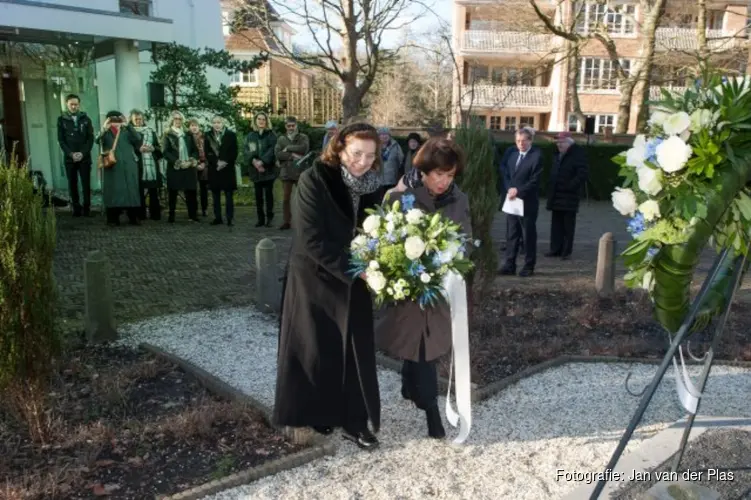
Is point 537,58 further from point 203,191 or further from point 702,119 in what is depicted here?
point 702,119

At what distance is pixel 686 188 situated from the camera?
9.93 feet

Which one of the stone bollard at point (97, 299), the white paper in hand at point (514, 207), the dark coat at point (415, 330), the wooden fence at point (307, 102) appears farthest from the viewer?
the wooden fence at point (307, 102)

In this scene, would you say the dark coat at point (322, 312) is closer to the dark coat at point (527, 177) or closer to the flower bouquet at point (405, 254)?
the flower bouquet at point (405, 254)

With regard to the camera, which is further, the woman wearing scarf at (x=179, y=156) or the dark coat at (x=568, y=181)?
the woman wearing scarf at (x=179, y=156)

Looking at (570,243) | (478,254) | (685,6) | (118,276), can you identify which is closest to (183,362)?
(478,254)

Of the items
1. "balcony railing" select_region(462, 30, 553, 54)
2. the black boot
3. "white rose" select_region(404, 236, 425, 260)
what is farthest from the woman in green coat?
"balcony railing" select_region(462, 30, 553, 54)

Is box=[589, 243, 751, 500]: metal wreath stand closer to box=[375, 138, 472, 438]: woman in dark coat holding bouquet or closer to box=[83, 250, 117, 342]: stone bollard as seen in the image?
box=[375, 138, 472, 438]: woman in dark coat holding bouquet

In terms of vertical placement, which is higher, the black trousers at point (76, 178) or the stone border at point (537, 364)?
the black trousers at point (76, 178)

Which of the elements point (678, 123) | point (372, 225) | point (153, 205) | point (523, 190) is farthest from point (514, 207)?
point (153, 205)

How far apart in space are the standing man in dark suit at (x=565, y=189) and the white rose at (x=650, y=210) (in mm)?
7488

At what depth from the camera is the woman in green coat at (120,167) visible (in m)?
12.7

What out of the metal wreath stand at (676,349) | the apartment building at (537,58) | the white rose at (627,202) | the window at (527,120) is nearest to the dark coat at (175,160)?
the white rose at (627,202)

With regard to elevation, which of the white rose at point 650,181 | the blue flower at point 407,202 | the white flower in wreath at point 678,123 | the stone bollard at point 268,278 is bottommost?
the stone bollard at point 268,278

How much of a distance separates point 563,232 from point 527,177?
198 centimetres
